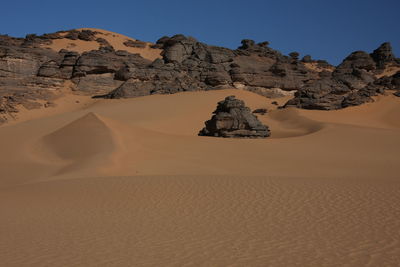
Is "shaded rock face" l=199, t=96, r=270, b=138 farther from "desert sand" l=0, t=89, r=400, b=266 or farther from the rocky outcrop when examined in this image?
the rocky outcrop

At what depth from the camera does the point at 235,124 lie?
63.6 feet

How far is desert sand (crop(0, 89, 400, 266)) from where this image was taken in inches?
207

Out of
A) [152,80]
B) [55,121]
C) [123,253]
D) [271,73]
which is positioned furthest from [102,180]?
[271,73]

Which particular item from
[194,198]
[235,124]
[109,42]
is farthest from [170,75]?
[194,198]

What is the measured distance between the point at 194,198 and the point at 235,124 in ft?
Answer: 35.8

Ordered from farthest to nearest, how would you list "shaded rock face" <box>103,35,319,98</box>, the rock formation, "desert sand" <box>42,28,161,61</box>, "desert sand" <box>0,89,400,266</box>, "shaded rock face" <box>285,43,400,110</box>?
"desert sand" <box>42,28,161,61</box> → "shaded rock face" <box>103,35,319,98</box> → the rock formation → "shaded rock face" <box>285,43,400,110</box> → "desert sand" <box>0,89,400,266</box>

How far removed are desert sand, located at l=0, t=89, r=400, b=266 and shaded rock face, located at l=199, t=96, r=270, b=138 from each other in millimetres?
1399

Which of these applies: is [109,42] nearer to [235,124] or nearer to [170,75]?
[170,75]

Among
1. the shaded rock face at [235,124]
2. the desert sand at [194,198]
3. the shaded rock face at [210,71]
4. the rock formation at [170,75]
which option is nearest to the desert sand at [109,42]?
the rock formation at [170,75]

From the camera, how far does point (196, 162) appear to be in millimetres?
14336

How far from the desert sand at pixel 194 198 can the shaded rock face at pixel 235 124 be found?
4.59ft

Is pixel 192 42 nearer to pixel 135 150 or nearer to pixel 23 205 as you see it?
pixel 135 150

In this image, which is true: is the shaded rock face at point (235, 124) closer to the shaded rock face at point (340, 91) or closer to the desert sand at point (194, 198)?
the desert sand at point (194, 198)

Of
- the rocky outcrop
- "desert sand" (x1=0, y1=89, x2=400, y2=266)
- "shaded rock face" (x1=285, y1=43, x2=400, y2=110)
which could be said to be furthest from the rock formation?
"desert sand" (x1=0, y1=89, x2=400, y2=266)
